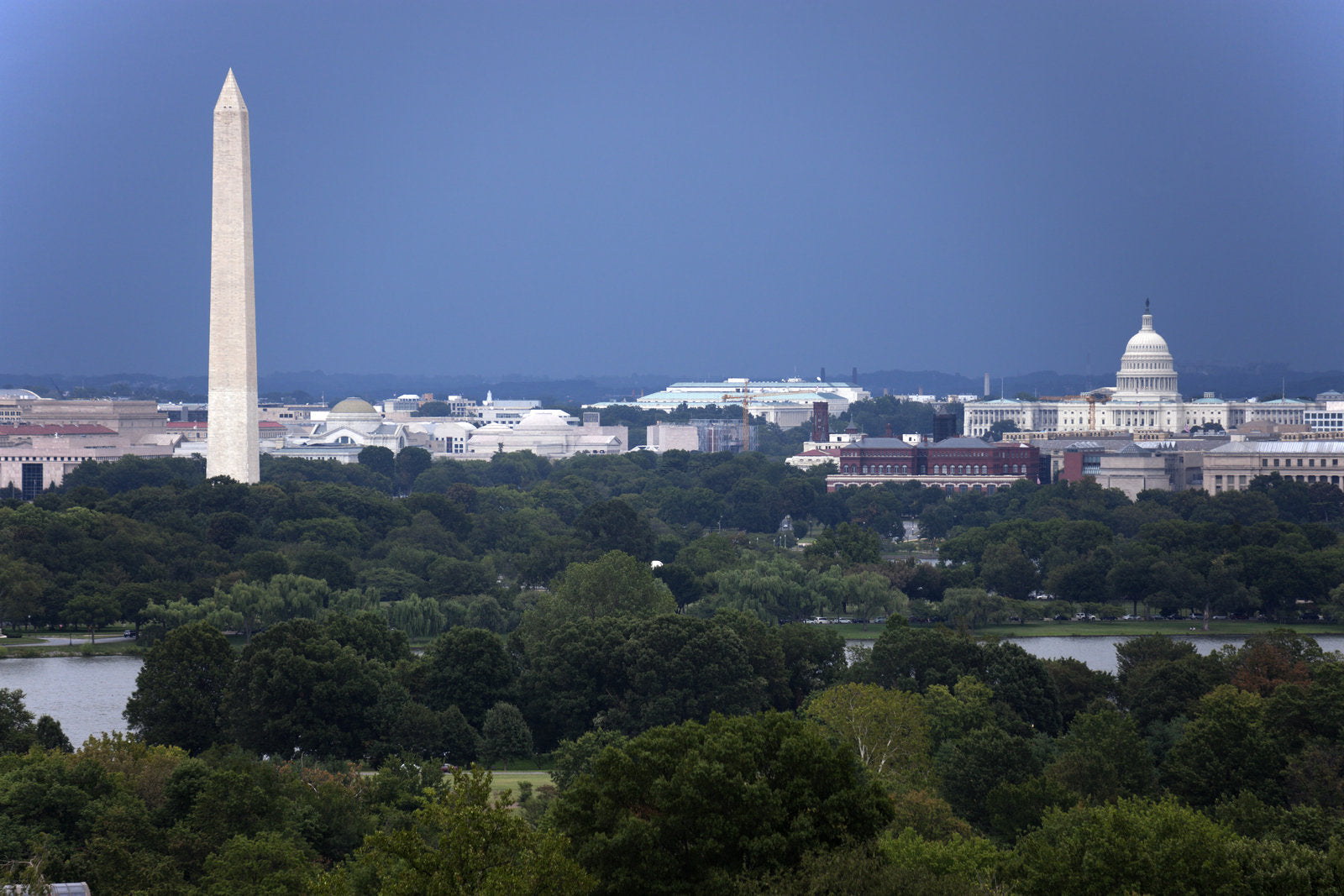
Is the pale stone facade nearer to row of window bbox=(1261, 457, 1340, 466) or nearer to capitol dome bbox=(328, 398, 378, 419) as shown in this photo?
row of window bbox=(1261, 457, 1340, 466)

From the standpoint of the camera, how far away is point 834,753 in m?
21.5

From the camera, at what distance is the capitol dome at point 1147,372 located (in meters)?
156

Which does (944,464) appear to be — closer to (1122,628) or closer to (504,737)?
(1122,628)

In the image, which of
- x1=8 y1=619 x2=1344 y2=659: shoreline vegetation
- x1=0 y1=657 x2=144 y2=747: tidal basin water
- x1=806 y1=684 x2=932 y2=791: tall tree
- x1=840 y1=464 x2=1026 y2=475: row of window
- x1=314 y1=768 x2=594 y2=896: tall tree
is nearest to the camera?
x1=314 y1=768 x2=594 y2=896: tall tree

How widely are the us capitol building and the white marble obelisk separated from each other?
89.3m

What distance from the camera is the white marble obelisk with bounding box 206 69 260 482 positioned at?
67250mm

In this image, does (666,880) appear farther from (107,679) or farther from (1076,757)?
(107,679)

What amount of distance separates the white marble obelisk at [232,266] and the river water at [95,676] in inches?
832

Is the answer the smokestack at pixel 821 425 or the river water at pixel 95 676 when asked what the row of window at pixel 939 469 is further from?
the river water at pixel 95 676

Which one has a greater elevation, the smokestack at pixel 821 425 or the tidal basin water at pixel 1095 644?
the smokestack at pixel 821 425

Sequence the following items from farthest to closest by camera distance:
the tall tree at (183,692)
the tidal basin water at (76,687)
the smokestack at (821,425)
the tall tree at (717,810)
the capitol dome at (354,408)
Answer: the capitol dome at (354,408), the smokestack at (821,425), the tidal basin water at (76,687), the tall tree at (183,692), the tall tree at (717,810)

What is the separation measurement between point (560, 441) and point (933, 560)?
3080 inches

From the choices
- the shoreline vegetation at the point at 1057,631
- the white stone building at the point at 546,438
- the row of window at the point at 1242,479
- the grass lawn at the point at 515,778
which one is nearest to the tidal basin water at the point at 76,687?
the shoreline vegetation at the point at 1057,631

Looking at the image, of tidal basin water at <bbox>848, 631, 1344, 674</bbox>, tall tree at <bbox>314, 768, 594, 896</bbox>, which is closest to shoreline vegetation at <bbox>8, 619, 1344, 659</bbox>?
tidal basin water at <bbox>848, 631, 1344, 674</bbox>
